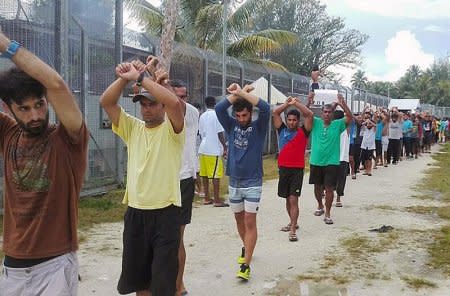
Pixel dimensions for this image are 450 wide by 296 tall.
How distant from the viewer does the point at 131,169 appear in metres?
3.87

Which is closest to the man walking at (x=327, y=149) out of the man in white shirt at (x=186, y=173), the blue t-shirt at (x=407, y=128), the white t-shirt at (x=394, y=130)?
the man in white shirt at (x=186, y=173)

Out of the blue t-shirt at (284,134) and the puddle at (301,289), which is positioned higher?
the blue t-shirt at (284,134)

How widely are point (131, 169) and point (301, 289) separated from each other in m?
2.16

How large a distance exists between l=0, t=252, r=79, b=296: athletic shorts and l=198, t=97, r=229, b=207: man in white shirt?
6464mm

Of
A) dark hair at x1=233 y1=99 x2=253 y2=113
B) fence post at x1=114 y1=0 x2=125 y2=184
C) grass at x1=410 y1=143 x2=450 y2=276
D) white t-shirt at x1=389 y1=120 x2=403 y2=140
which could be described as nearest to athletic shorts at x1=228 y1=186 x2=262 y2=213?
dark hair at x1=233 y1=99 x2=253 y2=113

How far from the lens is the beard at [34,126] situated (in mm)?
2533

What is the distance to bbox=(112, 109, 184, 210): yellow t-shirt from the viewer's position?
3.73 m

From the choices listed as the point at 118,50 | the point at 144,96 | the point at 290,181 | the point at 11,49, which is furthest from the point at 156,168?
the point at 118,50

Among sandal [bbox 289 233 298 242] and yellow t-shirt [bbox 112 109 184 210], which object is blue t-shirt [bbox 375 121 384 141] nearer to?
sandal [bbox 289 233 298 242]

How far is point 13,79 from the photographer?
252 centimetres

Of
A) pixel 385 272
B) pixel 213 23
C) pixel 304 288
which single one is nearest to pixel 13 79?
pixel 304 288

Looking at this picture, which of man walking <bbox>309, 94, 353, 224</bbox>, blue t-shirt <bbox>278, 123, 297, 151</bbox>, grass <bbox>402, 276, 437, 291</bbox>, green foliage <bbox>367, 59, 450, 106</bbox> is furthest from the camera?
green foliage <bbox>367, 59, 450, 106</bbox>

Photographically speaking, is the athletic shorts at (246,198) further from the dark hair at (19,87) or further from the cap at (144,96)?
the dark hair at (19,87)

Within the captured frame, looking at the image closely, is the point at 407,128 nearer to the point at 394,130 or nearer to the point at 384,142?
the point at 394,130
